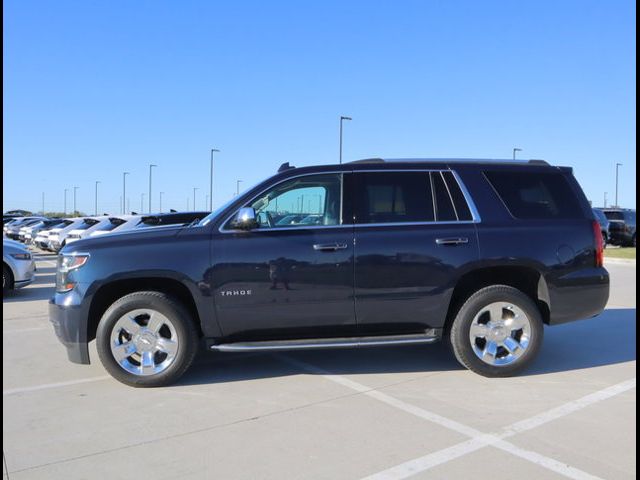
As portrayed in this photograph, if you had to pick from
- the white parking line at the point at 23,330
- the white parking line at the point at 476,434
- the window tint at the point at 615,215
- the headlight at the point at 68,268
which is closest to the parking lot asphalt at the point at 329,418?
the white parking line at the point at 476,434

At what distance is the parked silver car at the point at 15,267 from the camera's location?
34.4 ft

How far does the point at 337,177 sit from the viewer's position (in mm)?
5109

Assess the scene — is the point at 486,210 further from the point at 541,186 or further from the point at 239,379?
the point at 239,379

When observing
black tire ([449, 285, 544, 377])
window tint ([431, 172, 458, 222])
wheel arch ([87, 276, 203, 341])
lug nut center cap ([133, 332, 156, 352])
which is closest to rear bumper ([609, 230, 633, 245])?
black tire ([449, 285, 544, 377])

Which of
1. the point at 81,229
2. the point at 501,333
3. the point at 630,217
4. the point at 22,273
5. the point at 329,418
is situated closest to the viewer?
the point at 329,418

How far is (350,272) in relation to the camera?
4848mm

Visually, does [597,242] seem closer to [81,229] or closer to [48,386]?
[48,386]

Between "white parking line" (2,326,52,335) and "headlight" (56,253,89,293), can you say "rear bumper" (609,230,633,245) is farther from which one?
"headlight" (56,253,89,293)

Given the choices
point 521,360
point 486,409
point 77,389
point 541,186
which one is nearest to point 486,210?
point 541,186

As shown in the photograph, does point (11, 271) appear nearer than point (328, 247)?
No

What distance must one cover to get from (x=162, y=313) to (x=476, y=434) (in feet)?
8.84

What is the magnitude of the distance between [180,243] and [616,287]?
9513 mm

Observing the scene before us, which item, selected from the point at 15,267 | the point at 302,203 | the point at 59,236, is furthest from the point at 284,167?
the point at 59,236

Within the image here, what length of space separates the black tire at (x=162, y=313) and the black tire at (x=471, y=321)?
7.86 ft
